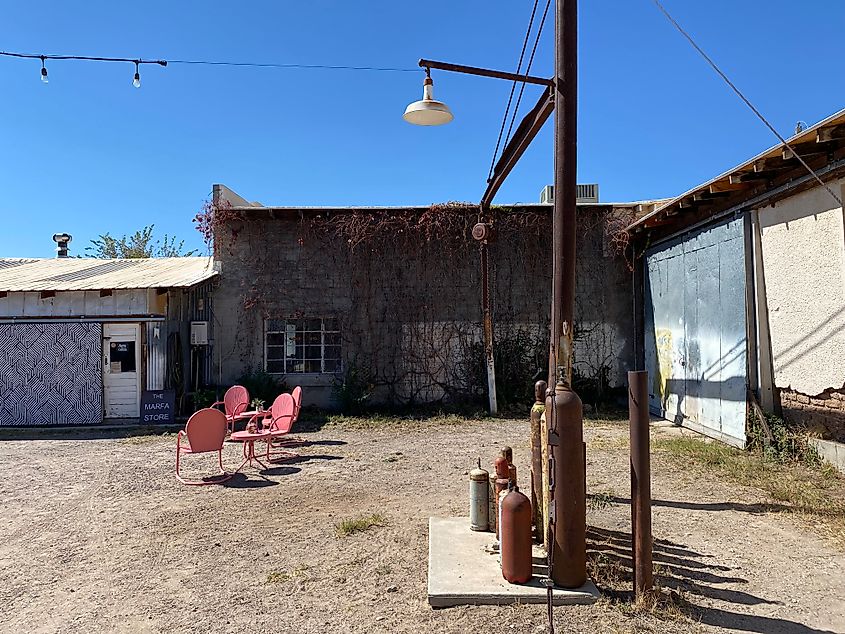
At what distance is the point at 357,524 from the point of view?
5652 millimetres

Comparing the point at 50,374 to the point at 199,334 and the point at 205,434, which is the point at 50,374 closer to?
the point at 199,334

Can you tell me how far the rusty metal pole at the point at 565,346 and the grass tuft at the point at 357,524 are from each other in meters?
2.07

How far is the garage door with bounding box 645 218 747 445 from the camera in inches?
360

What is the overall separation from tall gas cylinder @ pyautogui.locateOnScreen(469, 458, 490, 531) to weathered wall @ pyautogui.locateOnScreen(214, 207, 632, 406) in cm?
875

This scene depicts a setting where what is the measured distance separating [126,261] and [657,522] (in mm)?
14724

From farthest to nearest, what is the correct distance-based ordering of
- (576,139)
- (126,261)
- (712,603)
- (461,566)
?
(126,261) → (576,139) → (461,566) → (712,603)

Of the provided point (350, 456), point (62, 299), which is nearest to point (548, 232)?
point (350, 456)

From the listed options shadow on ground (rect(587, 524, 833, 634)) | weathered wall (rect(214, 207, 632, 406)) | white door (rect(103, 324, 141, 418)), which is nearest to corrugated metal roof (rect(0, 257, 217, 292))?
white door (rect(103, 324, 141, 418))

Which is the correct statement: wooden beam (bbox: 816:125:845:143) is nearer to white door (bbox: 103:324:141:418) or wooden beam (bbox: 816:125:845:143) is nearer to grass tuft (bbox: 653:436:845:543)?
grass tuft (bbox: 653:436:845:543)

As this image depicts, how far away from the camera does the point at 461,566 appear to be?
4434mm

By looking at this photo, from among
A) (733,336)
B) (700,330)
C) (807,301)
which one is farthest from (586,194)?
(807,301)

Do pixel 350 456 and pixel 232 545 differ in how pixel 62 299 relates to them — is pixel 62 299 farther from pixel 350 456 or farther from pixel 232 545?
pixel 232 545

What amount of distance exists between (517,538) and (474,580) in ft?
1.44

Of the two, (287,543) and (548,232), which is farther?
(548,232)
